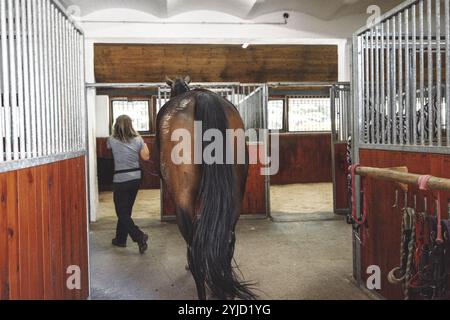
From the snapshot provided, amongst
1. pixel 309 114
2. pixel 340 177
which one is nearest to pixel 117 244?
pixel 340 177

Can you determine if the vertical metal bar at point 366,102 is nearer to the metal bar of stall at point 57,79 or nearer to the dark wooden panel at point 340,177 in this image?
the metal bar of stall at point 57,79

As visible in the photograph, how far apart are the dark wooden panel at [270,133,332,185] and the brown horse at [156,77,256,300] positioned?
23.2ft

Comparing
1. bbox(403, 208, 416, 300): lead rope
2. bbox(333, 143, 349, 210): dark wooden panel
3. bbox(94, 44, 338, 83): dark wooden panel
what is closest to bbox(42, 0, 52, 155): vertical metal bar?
bbox(403, 208, 416, 300): lead rope

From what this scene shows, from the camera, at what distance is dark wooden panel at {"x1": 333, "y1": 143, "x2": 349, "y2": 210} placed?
18.8 ft

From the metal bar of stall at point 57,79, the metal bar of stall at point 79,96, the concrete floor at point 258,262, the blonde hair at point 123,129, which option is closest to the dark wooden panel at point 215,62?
the concrete floor at point 258,262

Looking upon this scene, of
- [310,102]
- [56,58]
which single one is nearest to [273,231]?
[56,58]

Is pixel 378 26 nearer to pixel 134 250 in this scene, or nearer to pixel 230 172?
pixel 230 172

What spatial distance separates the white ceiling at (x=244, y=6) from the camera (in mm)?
5555

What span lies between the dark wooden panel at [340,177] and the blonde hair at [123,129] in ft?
10.2

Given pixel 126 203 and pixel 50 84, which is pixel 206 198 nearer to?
pixel 50 84

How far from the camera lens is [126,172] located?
384 cm

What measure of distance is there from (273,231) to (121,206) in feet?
Result: 5.97

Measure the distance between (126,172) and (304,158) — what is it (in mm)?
6182

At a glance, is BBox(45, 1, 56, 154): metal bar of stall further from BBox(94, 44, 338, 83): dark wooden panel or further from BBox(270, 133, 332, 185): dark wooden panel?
BBox(270, 133, 332, 185): dark wooden panel
